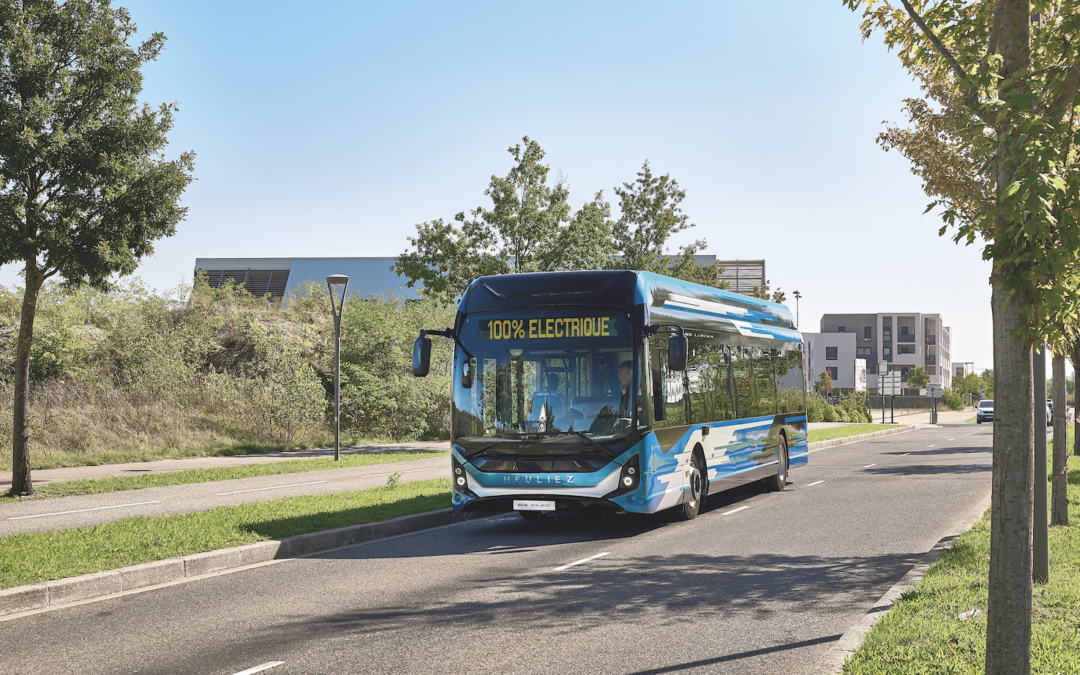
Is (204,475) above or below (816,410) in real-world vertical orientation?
above

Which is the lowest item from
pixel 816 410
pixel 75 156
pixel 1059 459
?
pixel 816 410

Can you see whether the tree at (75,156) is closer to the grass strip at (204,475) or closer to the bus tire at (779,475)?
the grass strip at (204,475)

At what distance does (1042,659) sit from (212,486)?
15056mm

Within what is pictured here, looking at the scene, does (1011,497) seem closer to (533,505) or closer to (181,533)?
(533,505)

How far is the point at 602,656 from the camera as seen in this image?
6148 mm

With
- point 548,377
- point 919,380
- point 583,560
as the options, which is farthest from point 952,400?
point 583,560

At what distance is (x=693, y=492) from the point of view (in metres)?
13.1

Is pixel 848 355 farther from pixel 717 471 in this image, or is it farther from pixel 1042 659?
pixel 1042 659

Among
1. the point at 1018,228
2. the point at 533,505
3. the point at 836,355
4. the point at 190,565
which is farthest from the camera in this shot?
the point at 836,355

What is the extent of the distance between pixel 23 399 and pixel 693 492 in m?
11.1

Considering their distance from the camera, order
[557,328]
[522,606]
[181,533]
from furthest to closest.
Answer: [557,328] < [181,533] < [522,606]

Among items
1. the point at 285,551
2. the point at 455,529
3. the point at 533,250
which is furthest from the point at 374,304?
the point at 285,551

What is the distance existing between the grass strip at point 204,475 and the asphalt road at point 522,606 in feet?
25.2

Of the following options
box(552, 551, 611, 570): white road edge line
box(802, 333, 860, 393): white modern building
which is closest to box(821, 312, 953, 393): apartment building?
box(802, 333, 860, 393): white modern building
